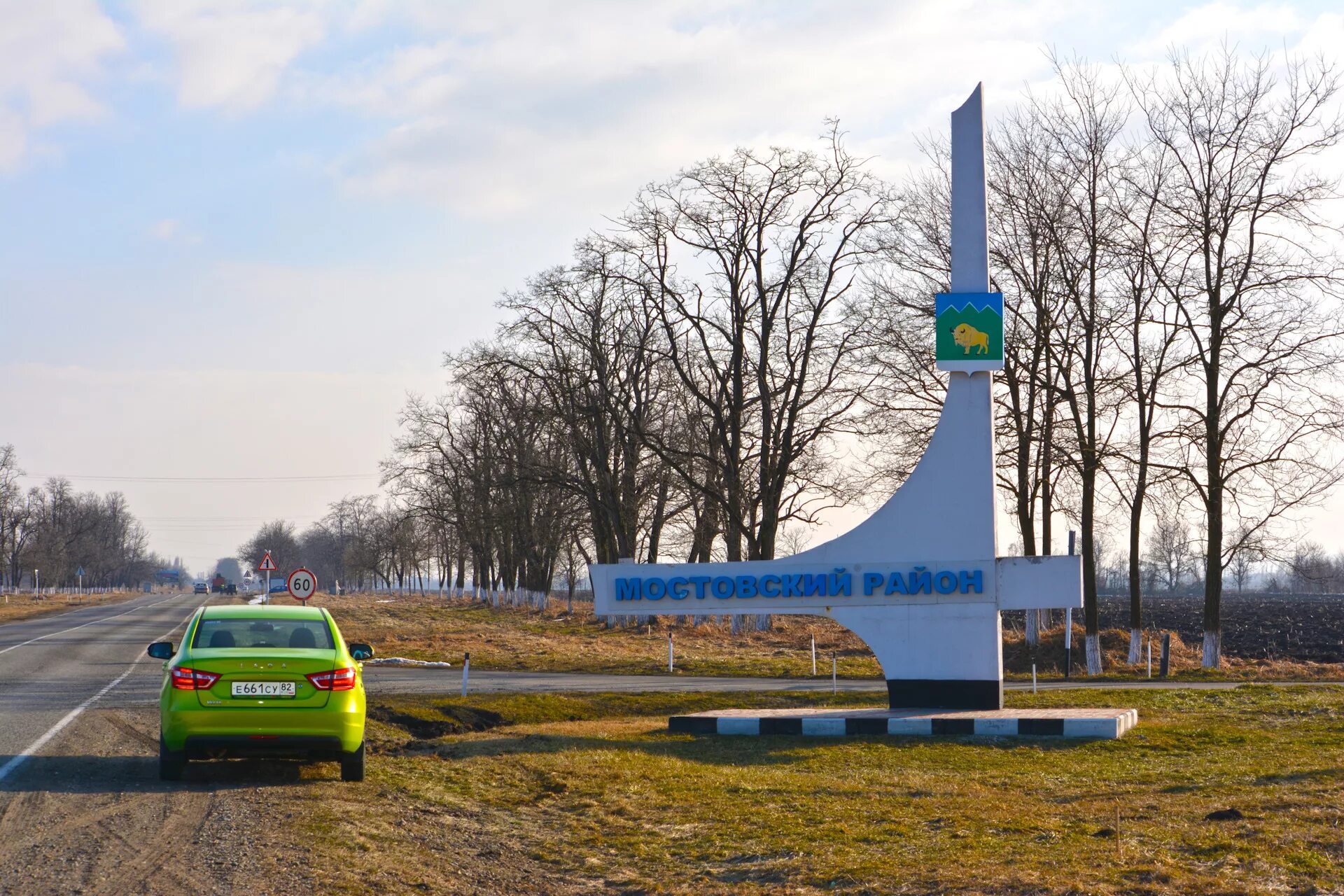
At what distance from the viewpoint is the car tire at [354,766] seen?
35.7 feet

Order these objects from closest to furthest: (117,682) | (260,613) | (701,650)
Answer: (260,613) → (117,682) → (701,650)

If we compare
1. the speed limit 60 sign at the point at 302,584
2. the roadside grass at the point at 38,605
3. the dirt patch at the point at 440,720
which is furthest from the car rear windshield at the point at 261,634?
the roadside grass at the point at 38,605

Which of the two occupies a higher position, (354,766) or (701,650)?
(354,766)

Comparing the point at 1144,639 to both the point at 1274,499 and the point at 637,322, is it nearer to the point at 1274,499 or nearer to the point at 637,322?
the point at 1274,499

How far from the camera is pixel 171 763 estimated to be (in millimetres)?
10500

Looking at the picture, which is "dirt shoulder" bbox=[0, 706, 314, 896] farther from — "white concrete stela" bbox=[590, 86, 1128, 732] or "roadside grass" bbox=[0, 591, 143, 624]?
"roadside grass" bbox=[0, 591, 143, 624]

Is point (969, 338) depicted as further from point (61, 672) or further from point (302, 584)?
point (61, 672)

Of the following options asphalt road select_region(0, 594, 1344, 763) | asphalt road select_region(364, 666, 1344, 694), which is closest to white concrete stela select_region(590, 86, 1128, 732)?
asphalt road select_region(364, 666, 1344, 694)

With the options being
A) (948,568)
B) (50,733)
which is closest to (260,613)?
(50,733)

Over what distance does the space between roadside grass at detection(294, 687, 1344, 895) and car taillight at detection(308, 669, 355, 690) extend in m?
0.89

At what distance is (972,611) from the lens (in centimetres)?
1794

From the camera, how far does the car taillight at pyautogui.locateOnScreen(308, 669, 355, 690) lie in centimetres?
1050

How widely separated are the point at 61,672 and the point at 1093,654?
24138mm

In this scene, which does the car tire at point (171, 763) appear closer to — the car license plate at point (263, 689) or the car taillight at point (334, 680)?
the car license plate at point (263, 689)
